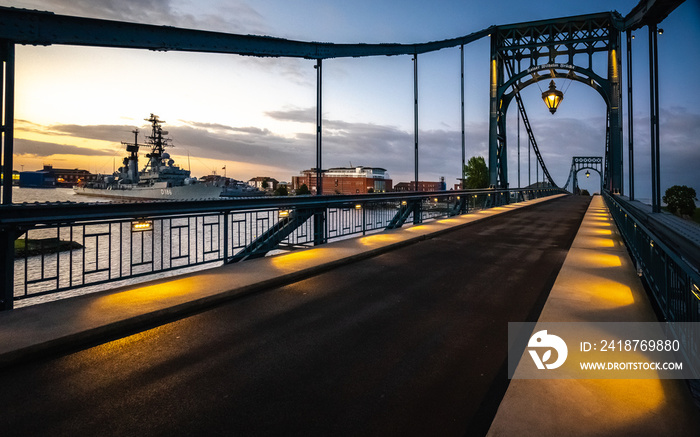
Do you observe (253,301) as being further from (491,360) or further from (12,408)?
(491,360)

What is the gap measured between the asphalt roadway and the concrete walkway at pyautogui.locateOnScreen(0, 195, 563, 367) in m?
0.23

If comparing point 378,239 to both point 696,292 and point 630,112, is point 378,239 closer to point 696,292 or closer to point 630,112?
point 630,112

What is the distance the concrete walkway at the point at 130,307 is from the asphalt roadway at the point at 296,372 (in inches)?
9.2

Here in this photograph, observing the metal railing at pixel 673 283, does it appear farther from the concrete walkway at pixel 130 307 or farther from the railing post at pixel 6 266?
the railing post at pixel 6 266

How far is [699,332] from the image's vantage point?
3.02 metres

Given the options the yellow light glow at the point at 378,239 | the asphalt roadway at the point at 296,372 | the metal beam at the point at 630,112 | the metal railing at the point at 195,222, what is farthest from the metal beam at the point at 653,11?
the metal railing at the point at 195,222

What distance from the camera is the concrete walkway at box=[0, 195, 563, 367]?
4.00 m

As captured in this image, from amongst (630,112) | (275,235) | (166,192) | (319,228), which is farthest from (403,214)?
(166,192)

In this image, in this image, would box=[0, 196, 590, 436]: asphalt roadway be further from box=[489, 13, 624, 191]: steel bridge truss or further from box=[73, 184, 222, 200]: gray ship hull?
box=[73, 184, 222, 200]: gray ship hull

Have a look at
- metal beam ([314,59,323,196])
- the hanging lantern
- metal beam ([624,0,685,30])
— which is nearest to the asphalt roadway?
metal beam ([624,0,685,30])

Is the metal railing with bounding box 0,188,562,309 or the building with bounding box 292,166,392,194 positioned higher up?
the building with bounding box 292,166,392,194

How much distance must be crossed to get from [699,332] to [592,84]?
29.2m

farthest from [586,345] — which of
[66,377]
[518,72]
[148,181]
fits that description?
[148,181]

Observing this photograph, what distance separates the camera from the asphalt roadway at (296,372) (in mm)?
2729
